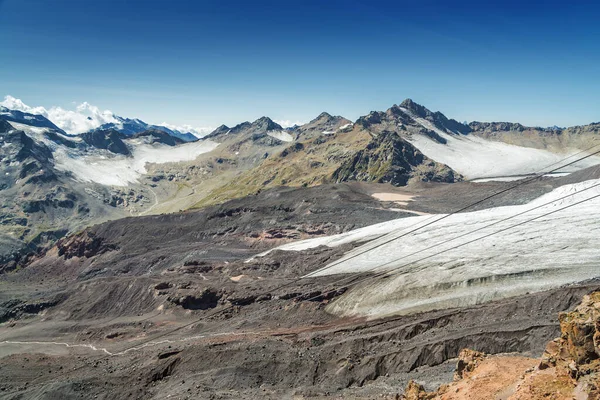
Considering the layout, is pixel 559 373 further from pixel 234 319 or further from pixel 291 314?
pixel 234 319

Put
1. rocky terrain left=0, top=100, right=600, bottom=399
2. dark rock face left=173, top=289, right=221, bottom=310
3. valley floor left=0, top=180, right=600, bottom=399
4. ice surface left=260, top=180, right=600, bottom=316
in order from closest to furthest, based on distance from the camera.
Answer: rocky terrain left=0, top=100, right=600, bottom=399 < valley floor left=0, top=180, right=600, bottom=399 < ice surface left=260, top=180, right=600, bottom=316 < dark rock face left=173, top=289, right=221, bottom=310

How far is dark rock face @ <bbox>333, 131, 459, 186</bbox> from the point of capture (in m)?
174

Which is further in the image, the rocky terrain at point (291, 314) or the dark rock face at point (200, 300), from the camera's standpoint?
the dark rock face at point (200, 300)

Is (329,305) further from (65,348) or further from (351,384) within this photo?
(65,348)

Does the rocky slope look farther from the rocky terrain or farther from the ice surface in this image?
the ice surface

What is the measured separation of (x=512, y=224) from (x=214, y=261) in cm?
5401

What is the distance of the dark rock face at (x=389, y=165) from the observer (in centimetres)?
17448

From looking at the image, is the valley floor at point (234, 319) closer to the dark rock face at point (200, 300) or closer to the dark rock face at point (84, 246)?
the dark rock face at point (200, 300)

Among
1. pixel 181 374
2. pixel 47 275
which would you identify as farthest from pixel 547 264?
pixel 47 275

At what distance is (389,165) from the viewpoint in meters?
177

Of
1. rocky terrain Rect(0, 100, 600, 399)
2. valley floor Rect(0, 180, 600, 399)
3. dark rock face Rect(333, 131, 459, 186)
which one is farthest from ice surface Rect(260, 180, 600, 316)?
dark rock face Rect(333, 131, 459, 186)

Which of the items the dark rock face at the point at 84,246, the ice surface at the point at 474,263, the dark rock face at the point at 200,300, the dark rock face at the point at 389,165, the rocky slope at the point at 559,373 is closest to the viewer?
the rocky slope at the point at 559,373

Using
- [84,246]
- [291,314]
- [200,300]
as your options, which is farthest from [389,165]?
[291,314]

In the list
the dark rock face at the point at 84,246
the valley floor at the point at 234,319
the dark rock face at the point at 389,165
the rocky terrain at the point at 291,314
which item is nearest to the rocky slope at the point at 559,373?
the rocky terrain at the point at 291,314
